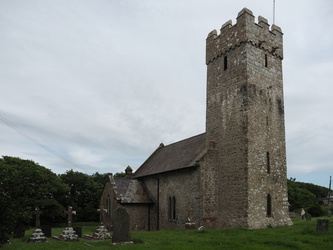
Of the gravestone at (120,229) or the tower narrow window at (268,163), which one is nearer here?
the gravestone at (120,229)

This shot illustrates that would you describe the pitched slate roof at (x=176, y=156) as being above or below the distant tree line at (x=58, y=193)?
above

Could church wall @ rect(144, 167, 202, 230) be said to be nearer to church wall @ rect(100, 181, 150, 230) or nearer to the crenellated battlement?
church wall @ rect(100, 181, 150, 230)

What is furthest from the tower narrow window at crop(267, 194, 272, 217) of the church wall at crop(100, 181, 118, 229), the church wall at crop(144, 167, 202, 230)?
the church wall at crop(100, 181, 118, 229)

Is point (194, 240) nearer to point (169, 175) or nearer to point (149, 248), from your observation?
point (149, 248)

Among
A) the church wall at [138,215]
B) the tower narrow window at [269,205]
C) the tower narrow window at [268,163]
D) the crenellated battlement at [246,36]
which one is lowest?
the church wall at [138,215]

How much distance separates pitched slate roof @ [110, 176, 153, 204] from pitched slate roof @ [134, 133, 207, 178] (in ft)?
4.94

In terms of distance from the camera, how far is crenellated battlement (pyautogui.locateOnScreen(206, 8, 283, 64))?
2495 cm

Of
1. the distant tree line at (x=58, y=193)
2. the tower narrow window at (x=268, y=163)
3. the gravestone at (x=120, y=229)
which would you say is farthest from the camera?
the tower narrow window at (x=268, y=163)

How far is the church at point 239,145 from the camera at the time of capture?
76.8ft

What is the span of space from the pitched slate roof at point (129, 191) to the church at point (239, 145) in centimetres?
385

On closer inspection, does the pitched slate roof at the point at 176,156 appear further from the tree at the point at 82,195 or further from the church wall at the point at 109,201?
the tree at the point at 82,195

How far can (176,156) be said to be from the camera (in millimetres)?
32250

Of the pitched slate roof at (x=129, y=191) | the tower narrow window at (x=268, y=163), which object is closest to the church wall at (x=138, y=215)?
the pitched slate roof at (x=129, y=191)

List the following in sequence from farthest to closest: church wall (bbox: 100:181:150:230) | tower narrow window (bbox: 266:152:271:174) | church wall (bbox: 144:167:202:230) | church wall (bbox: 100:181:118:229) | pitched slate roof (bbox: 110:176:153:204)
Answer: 1. church wall (bbox: 100:181:118:229)
2. pitched slate roof (bbox: 110:176:153:204)
3. church wall (bbox: 100:181:150:230)
4. church wall (bbox: 144:167:202:230)
5. tower narrow window (bbox: 266:152:271:174)
